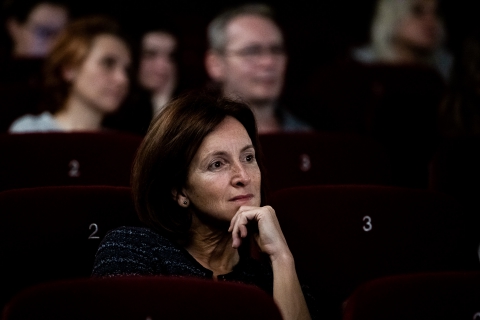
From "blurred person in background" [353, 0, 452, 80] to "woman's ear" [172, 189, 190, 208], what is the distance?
1869 mm

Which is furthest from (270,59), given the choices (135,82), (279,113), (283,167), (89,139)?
(89,139)

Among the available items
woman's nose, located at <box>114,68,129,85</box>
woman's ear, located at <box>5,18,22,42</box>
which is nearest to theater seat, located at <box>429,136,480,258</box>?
woman's nose, located at <box>114,68,129,85</box>

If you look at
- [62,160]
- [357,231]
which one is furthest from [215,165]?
[62,160]

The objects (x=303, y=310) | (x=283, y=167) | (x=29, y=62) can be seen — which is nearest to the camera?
(x=303, y=310)

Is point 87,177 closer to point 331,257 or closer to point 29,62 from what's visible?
point 331,257

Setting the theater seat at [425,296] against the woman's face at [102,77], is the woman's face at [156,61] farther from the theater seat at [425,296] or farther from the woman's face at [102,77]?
the theater seat at [425,296]

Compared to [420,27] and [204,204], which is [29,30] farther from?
[204,204]

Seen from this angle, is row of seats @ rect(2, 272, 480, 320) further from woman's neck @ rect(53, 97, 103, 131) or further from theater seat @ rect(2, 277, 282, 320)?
woman's neck @ rect(53, 97, 103, 131)

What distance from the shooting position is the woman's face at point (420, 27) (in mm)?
3051

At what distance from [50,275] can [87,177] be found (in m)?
0.38

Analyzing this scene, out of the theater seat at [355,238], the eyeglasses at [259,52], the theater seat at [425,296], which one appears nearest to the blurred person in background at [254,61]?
the eyeglasses at [259,52]

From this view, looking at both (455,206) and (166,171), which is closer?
(166,171)

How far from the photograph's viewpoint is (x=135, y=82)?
2.46 meters

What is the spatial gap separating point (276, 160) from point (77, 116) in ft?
2.37
